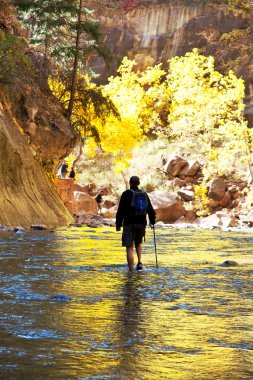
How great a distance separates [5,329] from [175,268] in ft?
19.2

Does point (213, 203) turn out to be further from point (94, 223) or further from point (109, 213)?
point (94, 223)

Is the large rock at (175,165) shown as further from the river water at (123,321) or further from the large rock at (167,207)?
the river water at (123,321)

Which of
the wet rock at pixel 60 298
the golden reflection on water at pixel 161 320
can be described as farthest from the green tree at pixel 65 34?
the wet rock at pixel 60 298

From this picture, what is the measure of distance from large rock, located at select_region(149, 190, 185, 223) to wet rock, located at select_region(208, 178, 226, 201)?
301 centimetres

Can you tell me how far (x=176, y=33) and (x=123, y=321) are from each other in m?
57.2

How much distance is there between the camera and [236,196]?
42.8 m

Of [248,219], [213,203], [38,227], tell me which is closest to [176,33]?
[213,203]

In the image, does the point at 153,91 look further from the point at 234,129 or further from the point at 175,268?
the point at 175,268

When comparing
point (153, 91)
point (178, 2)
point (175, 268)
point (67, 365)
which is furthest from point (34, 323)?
point (178, 2)

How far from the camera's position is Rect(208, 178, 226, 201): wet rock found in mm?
42831

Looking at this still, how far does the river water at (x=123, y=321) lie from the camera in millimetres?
3875

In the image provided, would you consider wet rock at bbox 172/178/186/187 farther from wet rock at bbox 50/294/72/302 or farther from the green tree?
wet rock at bbox 50/294/72/302

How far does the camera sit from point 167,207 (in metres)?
39.3

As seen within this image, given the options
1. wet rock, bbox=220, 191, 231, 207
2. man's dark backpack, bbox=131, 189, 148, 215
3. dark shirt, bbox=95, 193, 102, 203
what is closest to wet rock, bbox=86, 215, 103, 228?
wet rock, bbox=220, 191, 231, 207
